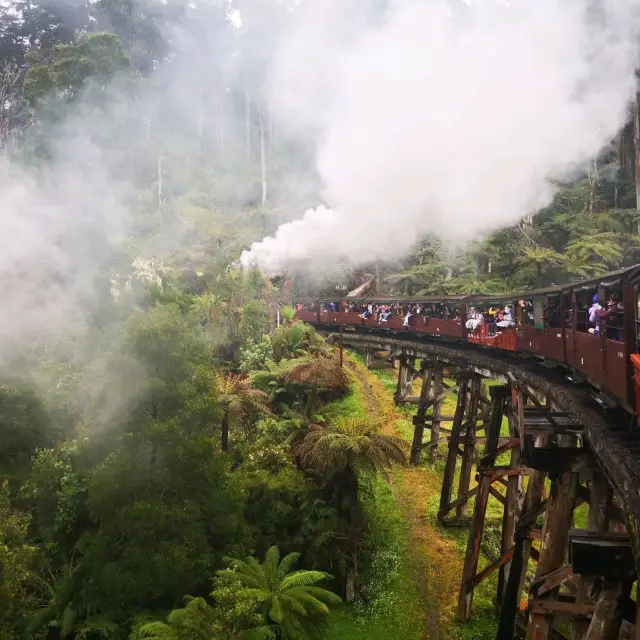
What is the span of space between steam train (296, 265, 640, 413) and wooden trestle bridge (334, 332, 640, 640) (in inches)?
17.2

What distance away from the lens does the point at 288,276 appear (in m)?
33.0

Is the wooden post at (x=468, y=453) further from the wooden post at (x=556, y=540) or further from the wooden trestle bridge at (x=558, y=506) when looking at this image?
the wooden post at (x=556, y=540)

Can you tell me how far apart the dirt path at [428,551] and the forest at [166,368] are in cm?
55

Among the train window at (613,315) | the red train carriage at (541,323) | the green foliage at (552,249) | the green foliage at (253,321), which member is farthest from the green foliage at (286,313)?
the train window at (613,315)

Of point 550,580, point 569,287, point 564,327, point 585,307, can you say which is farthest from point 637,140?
point 550,580

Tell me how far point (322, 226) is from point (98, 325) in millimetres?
15933

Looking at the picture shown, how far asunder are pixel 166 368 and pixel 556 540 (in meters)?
7.47

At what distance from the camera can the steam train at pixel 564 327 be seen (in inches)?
230

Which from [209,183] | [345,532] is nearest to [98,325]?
[345,532]

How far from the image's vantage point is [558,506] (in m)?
6.47

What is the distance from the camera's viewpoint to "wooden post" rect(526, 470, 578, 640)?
20.9 ft

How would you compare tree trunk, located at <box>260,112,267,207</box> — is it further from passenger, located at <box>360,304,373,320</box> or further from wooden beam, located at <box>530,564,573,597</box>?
wooden beam, located at <box>530,564,573,597</box>

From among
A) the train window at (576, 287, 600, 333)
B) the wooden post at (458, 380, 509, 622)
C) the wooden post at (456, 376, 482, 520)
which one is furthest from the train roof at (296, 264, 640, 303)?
the wooden post at (458, 380, 509, 622)

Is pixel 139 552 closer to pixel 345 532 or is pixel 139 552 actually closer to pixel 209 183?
pixel 345 532
